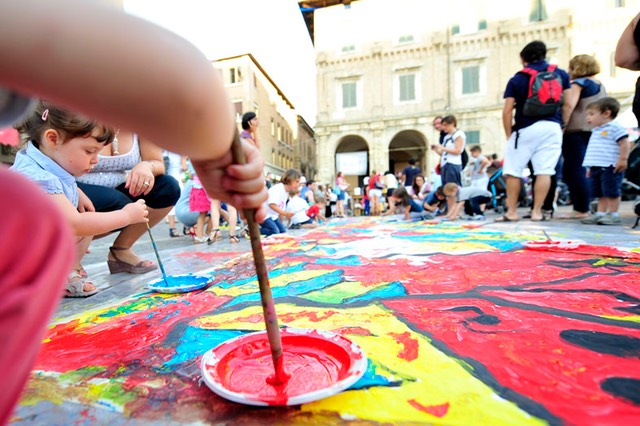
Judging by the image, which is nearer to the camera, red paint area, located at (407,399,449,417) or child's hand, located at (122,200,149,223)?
red paint area, located at (407,399,449,417)

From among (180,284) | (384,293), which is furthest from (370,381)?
(180,284)

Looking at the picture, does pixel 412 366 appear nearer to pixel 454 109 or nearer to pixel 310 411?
pixel 310 411

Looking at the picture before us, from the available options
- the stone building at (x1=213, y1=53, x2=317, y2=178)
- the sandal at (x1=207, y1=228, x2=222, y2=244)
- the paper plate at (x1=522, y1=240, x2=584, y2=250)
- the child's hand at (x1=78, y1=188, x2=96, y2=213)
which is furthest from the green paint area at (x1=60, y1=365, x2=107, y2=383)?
the stone building at (x1=213, y1=53, x2=317, y2=178)

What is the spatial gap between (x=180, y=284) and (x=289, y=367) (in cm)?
103

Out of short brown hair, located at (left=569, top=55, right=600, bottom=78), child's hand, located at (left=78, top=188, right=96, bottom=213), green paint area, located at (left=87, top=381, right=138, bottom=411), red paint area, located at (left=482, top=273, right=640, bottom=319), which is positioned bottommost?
green paint area, located at (left=87, top=381, right=138, bottom=411)

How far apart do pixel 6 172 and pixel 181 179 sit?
4.94 metres

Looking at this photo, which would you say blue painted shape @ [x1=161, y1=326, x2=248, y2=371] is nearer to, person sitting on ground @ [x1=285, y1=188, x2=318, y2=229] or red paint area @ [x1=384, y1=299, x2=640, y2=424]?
red paint area @ [x1=384, y1=299, x2=640, y2=424]

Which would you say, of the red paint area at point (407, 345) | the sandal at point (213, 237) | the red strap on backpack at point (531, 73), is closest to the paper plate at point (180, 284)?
the red paint area at point (407, 345)

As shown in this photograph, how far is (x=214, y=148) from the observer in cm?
49

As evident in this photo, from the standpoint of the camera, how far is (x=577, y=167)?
3877 mm

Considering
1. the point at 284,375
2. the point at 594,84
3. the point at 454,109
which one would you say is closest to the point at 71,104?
the point at 284,375

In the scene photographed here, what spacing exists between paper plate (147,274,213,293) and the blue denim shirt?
0.47 m

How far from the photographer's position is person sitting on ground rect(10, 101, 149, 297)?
135 cm

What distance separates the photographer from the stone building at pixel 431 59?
15016 millimetres
